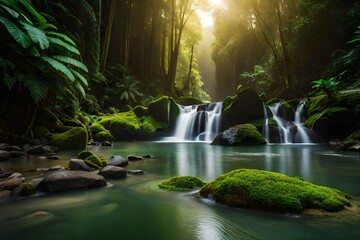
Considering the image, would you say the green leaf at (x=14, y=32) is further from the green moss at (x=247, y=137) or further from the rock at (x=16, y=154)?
the green moss at (x=247, y=137)

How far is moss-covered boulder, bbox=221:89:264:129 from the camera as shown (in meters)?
16.9

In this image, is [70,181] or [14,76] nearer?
[70,181]

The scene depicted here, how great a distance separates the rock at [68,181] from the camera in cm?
401

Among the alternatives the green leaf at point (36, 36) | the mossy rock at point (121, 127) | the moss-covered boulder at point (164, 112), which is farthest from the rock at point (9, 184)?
the moss-covered boulder at point (164, 112)

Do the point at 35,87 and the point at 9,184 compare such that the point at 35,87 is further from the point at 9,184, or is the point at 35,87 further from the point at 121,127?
the point at 121,127

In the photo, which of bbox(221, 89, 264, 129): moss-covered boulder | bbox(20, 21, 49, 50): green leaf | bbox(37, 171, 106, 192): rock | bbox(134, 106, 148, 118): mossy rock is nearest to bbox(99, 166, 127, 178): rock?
bbox(37, 171, 106, 192): rock

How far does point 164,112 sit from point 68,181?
15649 mm

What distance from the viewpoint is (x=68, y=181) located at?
4164mm

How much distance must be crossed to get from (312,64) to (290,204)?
23968 mm

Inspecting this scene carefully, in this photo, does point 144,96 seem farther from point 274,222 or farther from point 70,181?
point 274,222

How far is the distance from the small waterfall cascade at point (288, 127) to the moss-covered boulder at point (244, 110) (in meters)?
0.59

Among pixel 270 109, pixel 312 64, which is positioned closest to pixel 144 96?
pixel 270 109

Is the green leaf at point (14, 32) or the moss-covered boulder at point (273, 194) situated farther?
the green leaf at point (14, 32)

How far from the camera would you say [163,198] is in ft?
12.5
